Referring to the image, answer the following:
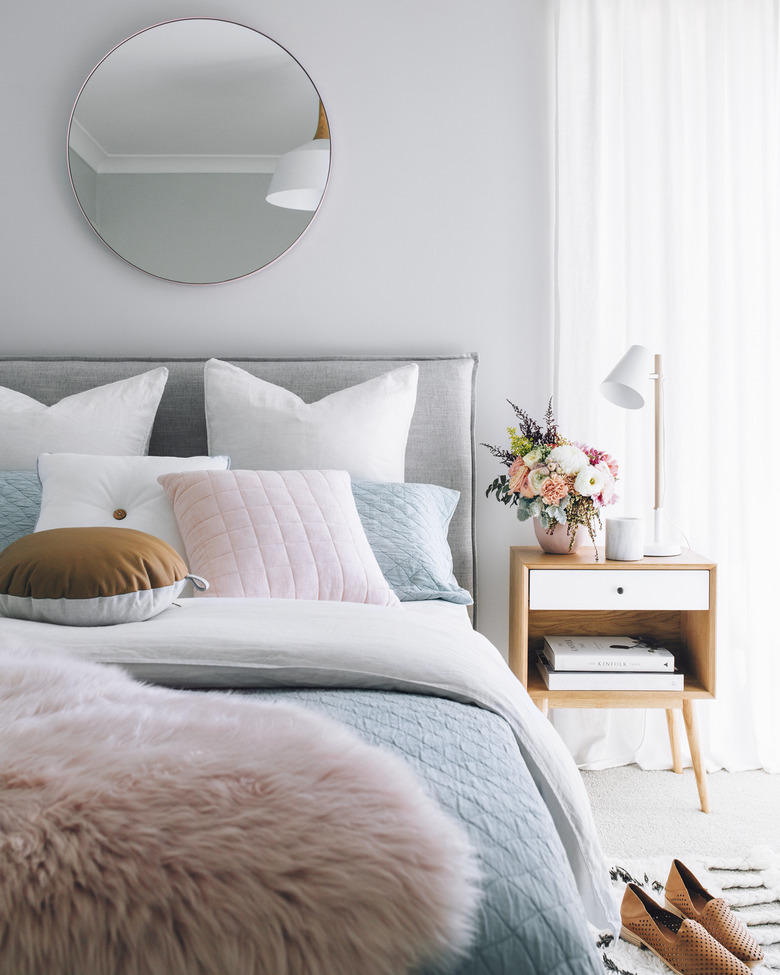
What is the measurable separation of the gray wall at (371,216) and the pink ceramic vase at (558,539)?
0.27m

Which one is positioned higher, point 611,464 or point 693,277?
point 693,277

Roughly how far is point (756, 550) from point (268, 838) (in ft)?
7.06

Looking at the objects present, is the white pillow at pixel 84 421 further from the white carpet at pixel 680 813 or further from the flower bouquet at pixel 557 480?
the white carpet at pixel 680 813

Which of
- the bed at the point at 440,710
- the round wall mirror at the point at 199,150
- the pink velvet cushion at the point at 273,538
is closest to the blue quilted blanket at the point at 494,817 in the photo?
the bed at the point at 440,710

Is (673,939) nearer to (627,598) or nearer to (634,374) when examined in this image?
(627,598)

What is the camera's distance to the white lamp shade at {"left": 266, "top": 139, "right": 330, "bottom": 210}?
238 cm

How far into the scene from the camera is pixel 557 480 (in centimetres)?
201

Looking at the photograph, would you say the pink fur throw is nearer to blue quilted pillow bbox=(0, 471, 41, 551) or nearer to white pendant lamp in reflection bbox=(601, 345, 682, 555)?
blue quilted pillow bbox=(0, 471, 41, 551)

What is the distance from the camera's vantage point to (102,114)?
7.82 ft

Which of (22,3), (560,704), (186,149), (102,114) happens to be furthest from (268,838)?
(22,3)

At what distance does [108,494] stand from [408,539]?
0.72m

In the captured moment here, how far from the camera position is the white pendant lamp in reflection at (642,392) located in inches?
81.4

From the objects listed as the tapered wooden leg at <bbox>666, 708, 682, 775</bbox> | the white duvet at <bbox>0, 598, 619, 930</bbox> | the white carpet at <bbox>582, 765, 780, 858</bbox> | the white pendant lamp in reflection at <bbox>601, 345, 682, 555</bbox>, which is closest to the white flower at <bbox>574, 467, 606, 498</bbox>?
the white pendant lamp in reflection at <bbox>601, 345, 682, 555</bbox>

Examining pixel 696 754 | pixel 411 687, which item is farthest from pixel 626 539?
pixel 411 687
